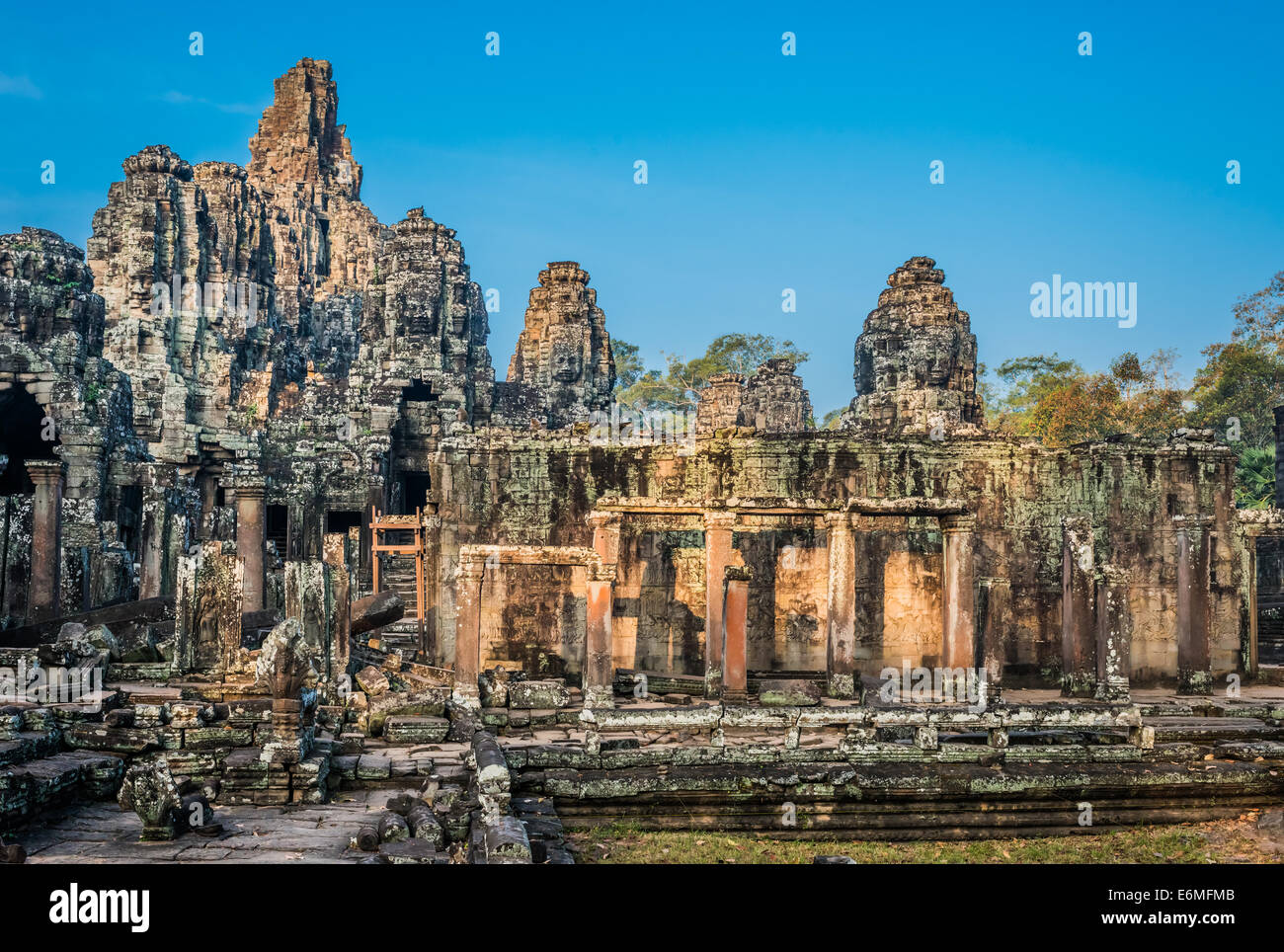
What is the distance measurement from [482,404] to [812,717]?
1069 inches

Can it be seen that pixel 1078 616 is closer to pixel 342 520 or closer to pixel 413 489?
pixel 342 520

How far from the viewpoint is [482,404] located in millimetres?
37938

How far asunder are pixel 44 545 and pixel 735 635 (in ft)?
38.3

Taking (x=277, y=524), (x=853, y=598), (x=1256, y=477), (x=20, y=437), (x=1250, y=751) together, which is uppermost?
(x=20, y=437)

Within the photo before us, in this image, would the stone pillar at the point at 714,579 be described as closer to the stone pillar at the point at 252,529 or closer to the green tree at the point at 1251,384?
the stone pillar at the point at 252,529

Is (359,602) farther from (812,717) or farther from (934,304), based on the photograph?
(934,304)

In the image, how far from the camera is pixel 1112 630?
15.0 m

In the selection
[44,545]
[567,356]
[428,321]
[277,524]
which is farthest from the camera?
[567,356]

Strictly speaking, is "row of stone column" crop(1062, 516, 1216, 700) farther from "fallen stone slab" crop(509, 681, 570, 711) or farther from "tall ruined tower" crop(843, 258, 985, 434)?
"tall ruined tower" crop(843, 258, 985, 434)

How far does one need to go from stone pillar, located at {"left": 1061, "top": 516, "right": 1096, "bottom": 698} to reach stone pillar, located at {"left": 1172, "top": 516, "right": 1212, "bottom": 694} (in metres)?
1.43

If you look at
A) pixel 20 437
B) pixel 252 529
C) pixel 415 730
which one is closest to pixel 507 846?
pixel 415 730

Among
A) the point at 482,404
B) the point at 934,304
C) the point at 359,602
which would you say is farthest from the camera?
the point at 482,404

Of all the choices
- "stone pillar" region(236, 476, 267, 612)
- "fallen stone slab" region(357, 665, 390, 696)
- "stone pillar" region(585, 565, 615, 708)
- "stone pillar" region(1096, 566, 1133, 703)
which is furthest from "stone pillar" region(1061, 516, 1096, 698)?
"stone pillar" region(236, 476, 267, 612)
